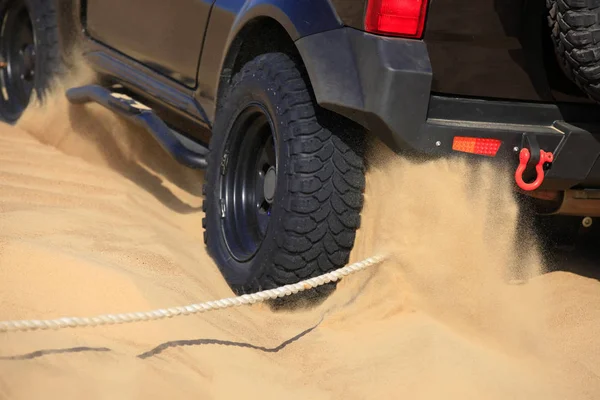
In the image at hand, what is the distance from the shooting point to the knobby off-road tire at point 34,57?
5855 mm

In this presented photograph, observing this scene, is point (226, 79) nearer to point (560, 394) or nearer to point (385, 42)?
point (385, 42)

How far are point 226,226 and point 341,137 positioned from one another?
0.79 meters

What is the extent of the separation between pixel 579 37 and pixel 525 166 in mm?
475

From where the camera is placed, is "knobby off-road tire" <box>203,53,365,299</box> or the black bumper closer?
the black bumper

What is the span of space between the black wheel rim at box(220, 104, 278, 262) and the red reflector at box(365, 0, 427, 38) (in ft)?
3.25

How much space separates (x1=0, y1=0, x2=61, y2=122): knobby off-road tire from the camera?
586cm

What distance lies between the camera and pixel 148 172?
5445 millimetres

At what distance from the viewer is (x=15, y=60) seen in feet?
21.3

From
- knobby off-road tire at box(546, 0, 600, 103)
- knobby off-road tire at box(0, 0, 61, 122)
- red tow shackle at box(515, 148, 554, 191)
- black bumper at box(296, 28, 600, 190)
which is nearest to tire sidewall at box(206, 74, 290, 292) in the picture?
black bumper at box(296, 28, 600, 190)

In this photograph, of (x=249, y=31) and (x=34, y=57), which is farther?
(x=34, y=57)

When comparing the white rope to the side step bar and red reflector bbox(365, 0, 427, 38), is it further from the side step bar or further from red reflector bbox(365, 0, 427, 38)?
the side step bar

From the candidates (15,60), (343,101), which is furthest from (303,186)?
(15,60)

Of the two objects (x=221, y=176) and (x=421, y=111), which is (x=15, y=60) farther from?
(x=421, y=111)

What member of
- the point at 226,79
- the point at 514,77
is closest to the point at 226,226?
the point at 226,79
